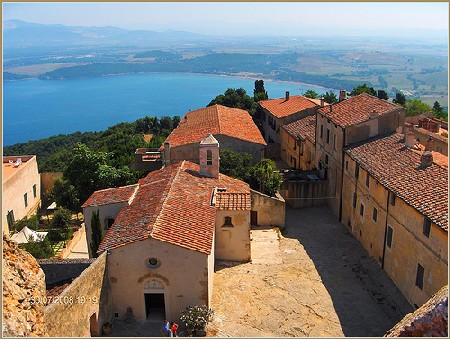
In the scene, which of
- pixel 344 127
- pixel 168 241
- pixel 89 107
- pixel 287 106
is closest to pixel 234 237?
pixel 168 241

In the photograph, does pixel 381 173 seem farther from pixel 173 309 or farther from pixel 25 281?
pixel 25 281

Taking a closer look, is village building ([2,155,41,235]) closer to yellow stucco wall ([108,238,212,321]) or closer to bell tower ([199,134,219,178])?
bell tower ([199,134,219,178])

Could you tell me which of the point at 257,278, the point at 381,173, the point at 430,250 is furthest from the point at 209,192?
the point at 430,250

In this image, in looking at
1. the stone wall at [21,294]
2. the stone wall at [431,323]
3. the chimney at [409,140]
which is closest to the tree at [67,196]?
the stone wall at [21,294]

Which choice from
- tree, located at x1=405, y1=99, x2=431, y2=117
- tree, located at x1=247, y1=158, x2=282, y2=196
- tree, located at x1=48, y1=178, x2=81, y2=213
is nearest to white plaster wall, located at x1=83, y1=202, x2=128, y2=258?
tree, located at x1=48, y1=178, x2=81, y2=213

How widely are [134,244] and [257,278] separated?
22.2 ft

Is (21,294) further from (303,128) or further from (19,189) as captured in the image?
(303,128)

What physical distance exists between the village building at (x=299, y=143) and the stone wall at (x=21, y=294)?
82.7 ft

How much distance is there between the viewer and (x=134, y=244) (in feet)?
60.3

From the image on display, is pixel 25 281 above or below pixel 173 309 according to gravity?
above

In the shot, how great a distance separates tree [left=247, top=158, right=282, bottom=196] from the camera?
29.8 metres

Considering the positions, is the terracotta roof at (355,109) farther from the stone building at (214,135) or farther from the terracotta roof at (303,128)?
the stone building at (214,135)

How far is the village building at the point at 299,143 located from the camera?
36.0m

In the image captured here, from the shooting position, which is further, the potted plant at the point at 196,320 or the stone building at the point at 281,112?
the stone building at the point at 281,112
